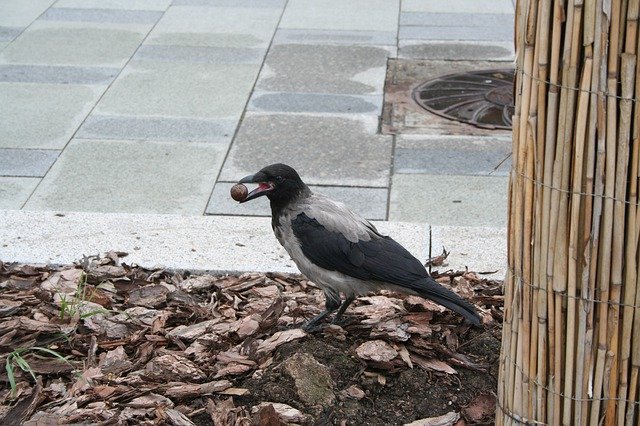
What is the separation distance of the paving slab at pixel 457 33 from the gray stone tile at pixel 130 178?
351 centimetres

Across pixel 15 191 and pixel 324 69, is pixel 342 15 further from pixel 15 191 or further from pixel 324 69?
pixel 15 191

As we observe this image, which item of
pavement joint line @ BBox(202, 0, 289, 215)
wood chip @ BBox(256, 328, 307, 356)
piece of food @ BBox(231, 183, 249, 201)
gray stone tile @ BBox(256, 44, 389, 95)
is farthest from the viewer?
gray stone tile @ BBox(256, 44, 389, 95)

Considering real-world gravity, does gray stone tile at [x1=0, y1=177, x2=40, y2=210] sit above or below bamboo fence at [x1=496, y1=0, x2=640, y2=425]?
below

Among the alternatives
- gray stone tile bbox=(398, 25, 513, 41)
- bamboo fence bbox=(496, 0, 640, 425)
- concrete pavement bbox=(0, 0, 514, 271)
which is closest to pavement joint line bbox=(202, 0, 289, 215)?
concrete pavement bbox=(0, 0, 514, 271)

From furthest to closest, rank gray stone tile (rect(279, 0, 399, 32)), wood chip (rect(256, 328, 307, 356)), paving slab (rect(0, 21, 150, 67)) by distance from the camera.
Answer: gray stone tile (rect(279, 0, 399, 32)), paving slab (rect(0, 21, 150, 67)), wood chip (rect(256, 328, 307, 356))

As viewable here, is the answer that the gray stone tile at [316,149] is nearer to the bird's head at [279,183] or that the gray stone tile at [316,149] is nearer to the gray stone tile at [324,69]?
the gray stone tile at [324,69]

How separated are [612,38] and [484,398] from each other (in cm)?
178

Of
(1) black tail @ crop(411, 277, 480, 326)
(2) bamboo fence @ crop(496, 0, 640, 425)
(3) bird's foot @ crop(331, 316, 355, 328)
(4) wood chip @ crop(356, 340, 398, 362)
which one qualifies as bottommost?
(3) bird's foot @ crop(331, 316, 355, 328)

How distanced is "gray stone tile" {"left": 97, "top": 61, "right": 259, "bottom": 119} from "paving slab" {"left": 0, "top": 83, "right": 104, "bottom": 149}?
0.21 m

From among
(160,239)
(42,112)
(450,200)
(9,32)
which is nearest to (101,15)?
(9,32)

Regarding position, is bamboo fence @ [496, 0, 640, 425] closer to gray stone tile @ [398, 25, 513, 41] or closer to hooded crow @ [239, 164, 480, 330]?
hooded crow @ [239, 164, 480, 330]

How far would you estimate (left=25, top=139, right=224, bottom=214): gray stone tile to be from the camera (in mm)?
6336

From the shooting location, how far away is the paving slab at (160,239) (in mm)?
5293

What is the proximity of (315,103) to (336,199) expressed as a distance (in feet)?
6.68
